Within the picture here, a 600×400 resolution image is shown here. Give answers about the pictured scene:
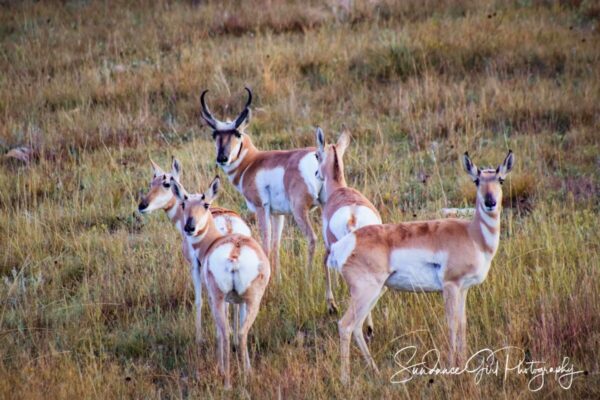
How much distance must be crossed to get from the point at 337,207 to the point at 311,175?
4.02 feet

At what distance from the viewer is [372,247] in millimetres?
5801

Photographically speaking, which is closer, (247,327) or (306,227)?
(247,327)

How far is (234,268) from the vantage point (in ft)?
19.1

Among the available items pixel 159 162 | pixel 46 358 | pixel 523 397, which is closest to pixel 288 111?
pixel 159 162

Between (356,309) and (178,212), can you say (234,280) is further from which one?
(178,212)

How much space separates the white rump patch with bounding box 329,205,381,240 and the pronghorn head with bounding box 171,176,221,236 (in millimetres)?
932

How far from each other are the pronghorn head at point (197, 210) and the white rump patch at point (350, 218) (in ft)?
3.06

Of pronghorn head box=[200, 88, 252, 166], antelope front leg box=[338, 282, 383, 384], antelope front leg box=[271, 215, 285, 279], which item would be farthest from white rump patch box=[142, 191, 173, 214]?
antelope front leg box=[338, 282, 383, 384]

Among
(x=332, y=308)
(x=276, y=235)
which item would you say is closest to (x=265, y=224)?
(x=276, y=235)

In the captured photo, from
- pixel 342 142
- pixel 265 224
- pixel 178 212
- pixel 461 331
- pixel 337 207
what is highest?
pixel 342 142

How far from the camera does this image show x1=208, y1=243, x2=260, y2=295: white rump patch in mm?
5824

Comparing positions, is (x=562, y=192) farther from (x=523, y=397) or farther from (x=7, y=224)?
(x=7, y=224)

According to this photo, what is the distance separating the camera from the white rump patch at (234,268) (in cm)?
582

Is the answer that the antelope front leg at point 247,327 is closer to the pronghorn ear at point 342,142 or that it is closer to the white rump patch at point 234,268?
the white rump patch at point 234,268
